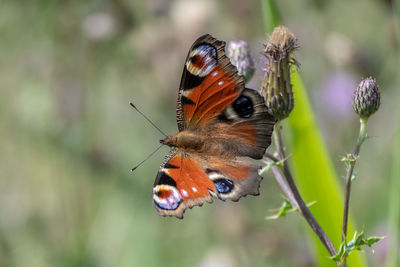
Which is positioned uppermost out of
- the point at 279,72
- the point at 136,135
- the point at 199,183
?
the point at 279,72

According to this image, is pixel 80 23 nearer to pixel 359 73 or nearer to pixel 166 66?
pixel 166 66

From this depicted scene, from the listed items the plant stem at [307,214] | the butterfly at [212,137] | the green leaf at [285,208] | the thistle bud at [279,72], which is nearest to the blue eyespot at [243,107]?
the butterfly at [212,137]

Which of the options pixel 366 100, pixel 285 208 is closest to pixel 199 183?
pixel 285 208

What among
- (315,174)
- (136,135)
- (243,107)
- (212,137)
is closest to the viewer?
(243,107)

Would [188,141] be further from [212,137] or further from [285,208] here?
[285,208]

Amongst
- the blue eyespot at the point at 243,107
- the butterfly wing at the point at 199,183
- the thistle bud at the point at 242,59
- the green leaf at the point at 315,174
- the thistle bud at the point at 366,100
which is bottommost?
the green leaf at the point at 315,174

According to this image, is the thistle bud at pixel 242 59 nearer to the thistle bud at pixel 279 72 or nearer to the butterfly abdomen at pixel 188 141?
the thistle bud at pixel 279 72
